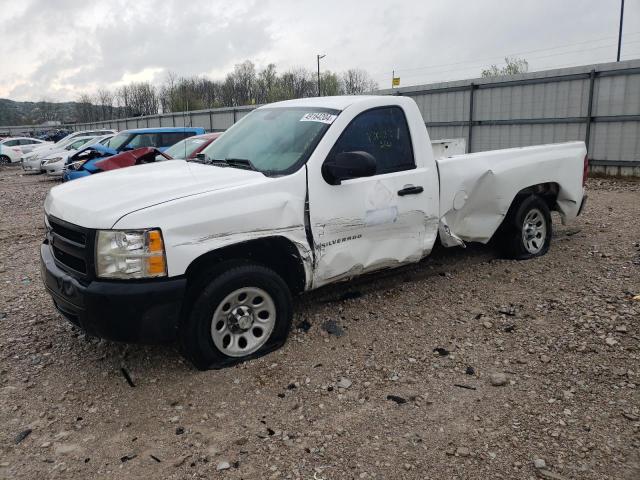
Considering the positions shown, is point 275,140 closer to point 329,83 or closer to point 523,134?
point 523,134

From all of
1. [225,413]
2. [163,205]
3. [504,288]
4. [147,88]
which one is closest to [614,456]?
[225,413]

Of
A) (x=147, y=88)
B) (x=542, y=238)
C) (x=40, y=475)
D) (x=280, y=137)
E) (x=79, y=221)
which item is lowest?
(x=40, y=475)

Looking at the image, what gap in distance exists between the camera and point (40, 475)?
2791 millimetres

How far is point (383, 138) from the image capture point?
454 centimetres

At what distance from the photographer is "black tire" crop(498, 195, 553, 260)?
5887 mm

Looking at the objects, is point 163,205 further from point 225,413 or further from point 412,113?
point 412,113

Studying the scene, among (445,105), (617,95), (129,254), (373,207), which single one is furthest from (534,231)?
(445,105)

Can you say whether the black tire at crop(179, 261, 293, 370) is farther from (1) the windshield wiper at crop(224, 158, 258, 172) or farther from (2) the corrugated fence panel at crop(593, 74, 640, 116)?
(2) the corrugated fence panel at crop(593, 74, 640, 116)

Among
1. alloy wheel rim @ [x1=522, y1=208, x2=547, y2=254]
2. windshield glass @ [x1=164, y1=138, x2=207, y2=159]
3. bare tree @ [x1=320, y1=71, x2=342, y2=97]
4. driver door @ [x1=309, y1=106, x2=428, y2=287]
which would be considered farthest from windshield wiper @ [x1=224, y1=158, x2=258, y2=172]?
bare tree @ [x1=320, y1=71, x2=342, y2=97]

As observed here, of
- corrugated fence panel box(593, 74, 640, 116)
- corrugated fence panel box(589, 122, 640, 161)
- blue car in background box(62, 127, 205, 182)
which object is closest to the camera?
corrugated fence panel box(593, 74, 640, 116)

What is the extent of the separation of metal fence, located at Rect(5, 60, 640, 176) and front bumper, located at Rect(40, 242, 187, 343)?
12142 millimetres

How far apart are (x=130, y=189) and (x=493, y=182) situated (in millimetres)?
3546

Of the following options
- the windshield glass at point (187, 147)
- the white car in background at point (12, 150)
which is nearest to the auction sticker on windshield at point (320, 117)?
the windshield glass at point (187, 147)

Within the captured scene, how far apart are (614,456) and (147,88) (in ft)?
337
